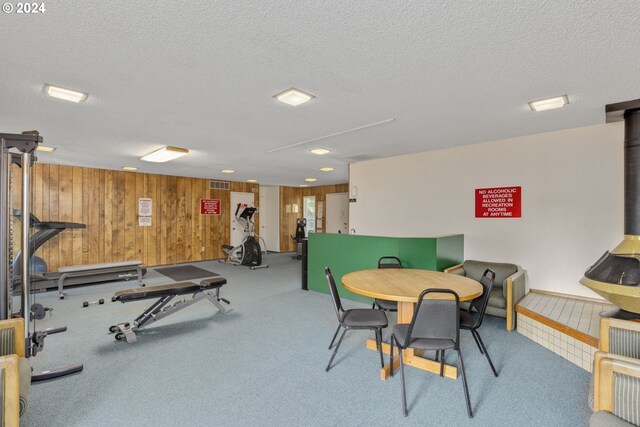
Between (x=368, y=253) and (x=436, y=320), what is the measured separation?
2462 mm

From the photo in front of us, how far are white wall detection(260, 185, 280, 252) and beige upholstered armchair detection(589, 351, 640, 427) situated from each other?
9701 millimetres

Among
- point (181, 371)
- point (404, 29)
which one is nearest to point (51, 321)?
point (181, 371)

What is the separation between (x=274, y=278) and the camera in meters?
6.36

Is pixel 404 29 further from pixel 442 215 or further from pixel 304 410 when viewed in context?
pixel 442 215

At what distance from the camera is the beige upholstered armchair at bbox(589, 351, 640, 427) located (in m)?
1.34

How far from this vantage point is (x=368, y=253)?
4523mm

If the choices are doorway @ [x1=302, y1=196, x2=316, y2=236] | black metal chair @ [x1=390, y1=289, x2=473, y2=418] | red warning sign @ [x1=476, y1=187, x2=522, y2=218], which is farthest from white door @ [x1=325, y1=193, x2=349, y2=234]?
black metal chair @ [x1=390, y1=289, x2=473, y2=418]

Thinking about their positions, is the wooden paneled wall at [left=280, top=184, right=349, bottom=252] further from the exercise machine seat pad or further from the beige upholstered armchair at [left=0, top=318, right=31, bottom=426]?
the beige upholstered armchair at [left=0, top=318, right=31, bottom=426]

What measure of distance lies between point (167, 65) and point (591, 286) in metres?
3.73

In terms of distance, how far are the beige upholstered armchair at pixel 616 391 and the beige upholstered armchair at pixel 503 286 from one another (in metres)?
2.11

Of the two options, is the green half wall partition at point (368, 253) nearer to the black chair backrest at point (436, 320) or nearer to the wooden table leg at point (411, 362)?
the wooden table leg at point (411, 362)

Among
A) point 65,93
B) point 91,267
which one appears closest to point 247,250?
point 91,267

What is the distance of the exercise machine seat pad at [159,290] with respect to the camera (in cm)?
336

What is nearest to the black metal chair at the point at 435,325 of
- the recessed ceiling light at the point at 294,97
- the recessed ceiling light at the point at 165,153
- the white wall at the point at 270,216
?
the recessed ceiling light at the point at 294,97
